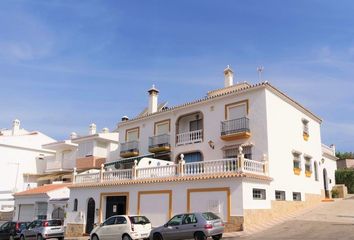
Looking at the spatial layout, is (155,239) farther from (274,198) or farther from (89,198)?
(89,198)

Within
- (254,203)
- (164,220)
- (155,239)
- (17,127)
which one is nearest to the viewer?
(155,239)

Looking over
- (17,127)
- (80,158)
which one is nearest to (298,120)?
(80,158)

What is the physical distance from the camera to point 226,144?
26.7m

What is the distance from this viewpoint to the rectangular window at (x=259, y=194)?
2102cm

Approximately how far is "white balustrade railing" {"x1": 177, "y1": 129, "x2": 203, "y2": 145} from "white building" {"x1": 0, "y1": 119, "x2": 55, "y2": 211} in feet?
76.0

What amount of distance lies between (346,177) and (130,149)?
2118cm

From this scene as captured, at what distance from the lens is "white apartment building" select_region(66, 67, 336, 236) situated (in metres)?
20.8

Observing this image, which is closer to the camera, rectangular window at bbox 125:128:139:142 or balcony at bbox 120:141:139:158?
balcony at bbox 120:141:139:158

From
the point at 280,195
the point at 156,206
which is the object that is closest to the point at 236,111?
the point at 280,195

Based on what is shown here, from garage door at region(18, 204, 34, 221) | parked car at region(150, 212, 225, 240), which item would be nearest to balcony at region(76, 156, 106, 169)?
garage door at region(18, 204, 34, 221)

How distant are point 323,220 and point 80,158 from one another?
3004 centimetres

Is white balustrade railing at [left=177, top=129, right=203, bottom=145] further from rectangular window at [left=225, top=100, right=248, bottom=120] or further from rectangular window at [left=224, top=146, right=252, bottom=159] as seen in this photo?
rectangular window at [left=225, top=100, right=248, bottom=120]

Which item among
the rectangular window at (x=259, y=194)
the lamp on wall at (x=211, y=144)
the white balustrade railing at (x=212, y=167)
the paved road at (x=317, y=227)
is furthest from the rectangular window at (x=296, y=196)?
the white balustrade railing at (x=212, y=167)

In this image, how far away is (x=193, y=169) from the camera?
22.5 m
